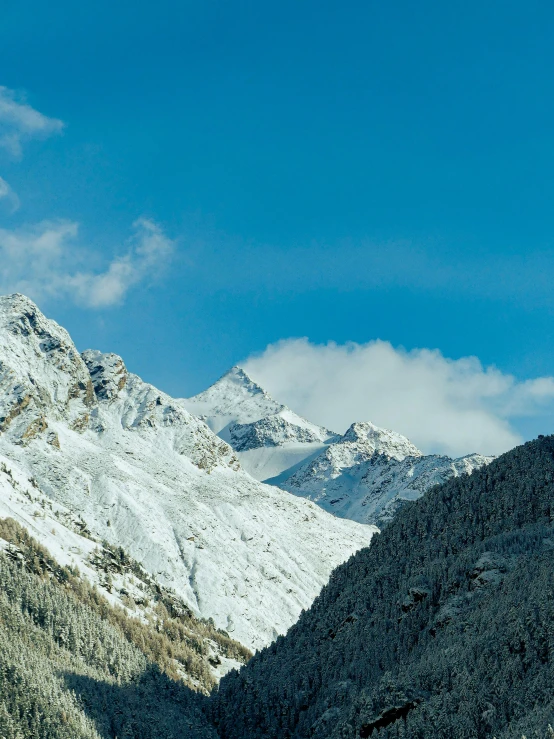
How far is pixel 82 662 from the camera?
11600 centimetres

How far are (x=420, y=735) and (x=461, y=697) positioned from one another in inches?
238

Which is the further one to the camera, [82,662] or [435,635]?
[82,662]

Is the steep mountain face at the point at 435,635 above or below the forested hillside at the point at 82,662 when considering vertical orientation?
above

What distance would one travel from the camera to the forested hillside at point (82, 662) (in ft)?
305

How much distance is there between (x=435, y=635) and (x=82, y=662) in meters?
58.9

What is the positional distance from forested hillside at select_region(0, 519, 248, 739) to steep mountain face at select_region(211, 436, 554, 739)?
1321 centimetres

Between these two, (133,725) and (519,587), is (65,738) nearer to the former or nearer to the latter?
(133,725)

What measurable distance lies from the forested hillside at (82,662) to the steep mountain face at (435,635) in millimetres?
13208

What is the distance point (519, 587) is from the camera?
307 feet

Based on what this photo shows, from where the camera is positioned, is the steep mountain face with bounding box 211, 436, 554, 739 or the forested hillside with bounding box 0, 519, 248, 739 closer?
the steep mountain face with bounding box 211, 436, 554, 739

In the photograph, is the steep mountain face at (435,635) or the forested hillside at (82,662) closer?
the steep mountain face at (435,635)

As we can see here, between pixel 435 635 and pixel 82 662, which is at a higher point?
pixel 435 635

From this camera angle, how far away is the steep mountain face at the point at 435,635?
7606 cm

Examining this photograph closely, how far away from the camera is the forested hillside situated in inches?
3664
